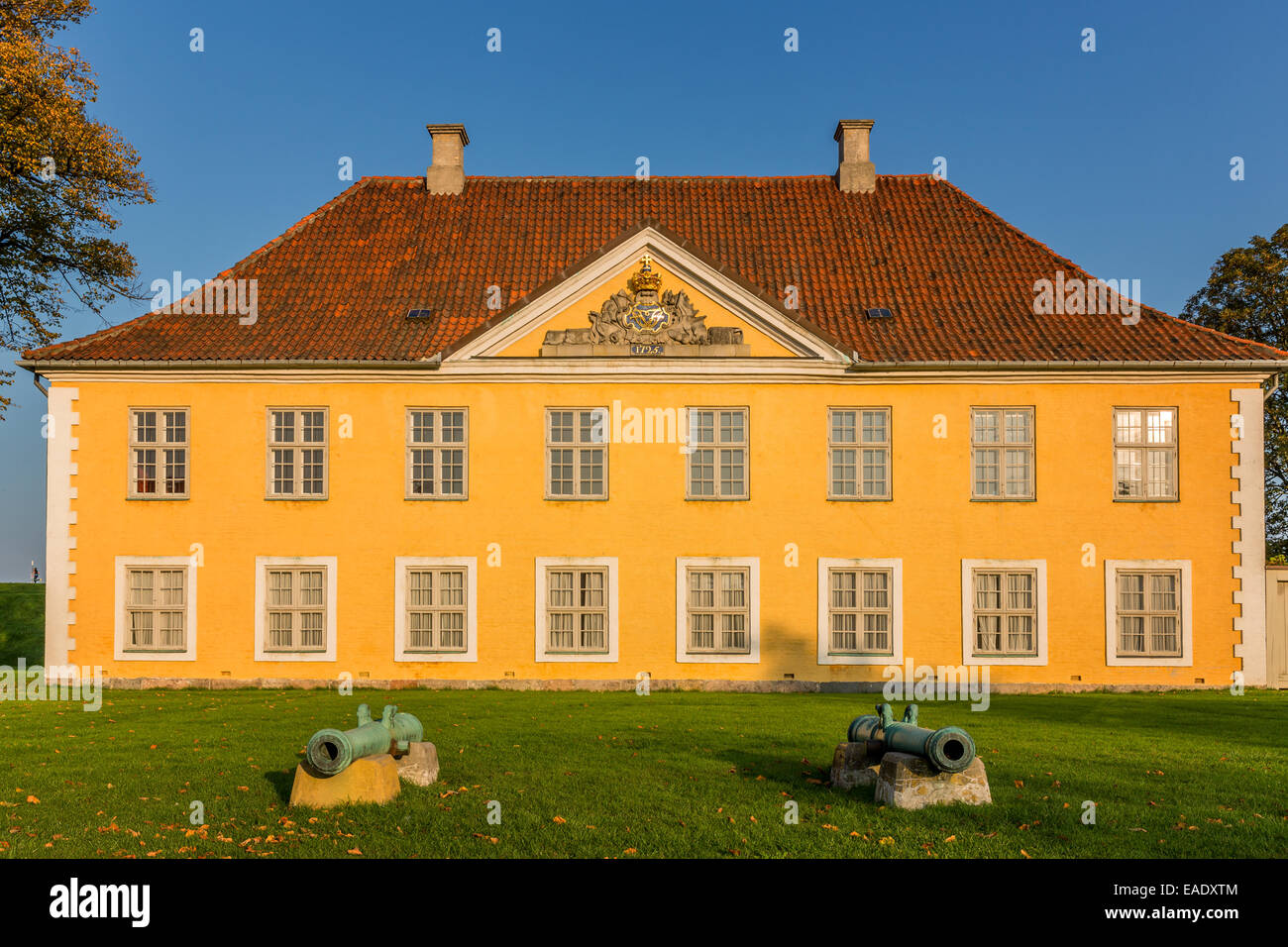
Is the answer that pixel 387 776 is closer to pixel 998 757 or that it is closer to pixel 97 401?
pixel 998 757

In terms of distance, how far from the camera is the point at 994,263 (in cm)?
2417

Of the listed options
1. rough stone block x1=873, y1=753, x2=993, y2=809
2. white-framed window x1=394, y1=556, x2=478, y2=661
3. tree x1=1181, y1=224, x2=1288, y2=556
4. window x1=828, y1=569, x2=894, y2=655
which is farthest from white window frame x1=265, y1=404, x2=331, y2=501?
tree x1=1181, y1=224, x2=1288, y2=556

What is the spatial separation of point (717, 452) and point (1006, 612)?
269 inches

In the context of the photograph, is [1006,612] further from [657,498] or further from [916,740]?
[916,740]

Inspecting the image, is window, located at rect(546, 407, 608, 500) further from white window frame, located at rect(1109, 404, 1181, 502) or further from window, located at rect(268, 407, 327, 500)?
white window frame, located at rect(1109, 404, 1181, 502)

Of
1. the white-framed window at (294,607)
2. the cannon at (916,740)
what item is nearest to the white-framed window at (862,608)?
the white-framed window at (294,607)

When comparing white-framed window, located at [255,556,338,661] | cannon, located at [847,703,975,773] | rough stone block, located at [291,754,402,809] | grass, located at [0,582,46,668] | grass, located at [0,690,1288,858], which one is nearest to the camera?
grass, located at [0,690,1288,858]

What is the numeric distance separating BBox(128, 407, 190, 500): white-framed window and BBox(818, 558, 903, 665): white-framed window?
13626 mm

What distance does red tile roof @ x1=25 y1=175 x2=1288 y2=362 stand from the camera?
860 inches

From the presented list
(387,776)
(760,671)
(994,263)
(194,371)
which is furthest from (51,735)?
(994,263)

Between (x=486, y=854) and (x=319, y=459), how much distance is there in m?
15.2

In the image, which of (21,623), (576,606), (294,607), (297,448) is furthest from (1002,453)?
(21,623)

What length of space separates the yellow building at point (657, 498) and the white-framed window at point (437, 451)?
66 mm

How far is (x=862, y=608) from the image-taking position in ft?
70.5
